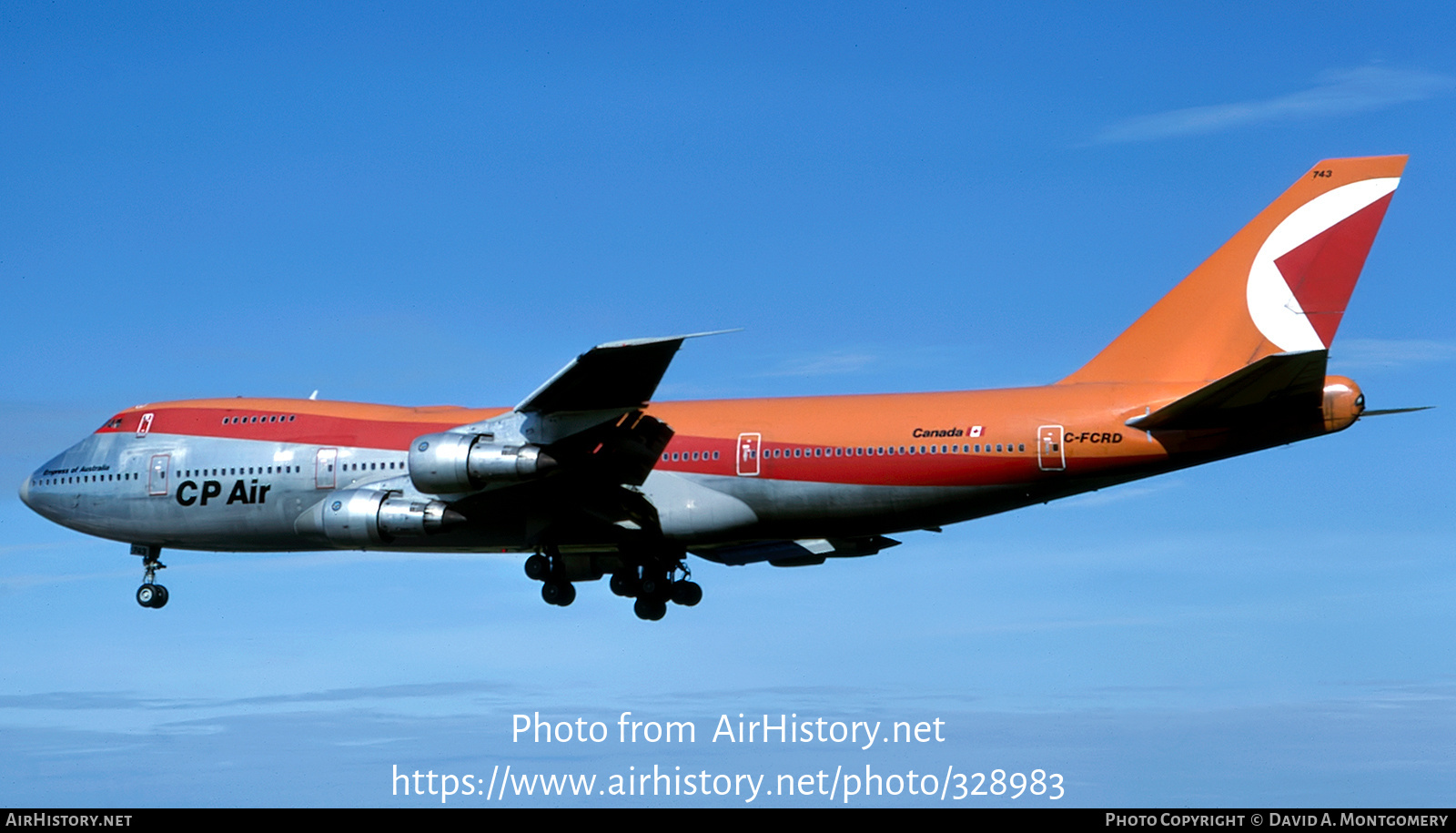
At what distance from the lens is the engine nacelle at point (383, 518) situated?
28.0 meters

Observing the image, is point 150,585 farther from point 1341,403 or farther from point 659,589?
point 1341,403

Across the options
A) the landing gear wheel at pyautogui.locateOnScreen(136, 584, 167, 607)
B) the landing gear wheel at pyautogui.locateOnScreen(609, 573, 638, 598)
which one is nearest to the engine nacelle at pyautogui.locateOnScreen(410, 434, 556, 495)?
the landing gear wheel at pyautogui.locateOnScreen(609, 573, 638, 598)

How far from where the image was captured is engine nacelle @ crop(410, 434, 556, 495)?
26.0 meters

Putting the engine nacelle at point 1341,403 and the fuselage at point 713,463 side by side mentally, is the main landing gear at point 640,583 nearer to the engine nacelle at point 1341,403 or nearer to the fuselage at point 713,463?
the fuselage at point 713,463

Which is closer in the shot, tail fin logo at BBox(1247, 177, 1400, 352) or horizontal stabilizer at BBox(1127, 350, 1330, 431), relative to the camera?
horizontal stabilizer at BBox(1127, 350, 1330, 431)

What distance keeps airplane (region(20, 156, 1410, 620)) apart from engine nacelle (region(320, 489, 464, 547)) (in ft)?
0.12

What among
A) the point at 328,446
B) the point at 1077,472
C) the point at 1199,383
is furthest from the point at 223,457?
the point at 1199,383

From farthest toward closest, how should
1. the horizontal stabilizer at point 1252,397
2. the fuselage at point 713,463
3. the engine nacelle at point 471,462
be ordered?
the engine nacelle at point 471,462 → the fuselage at point 713,463 → the horizontal stabilizer at point 1252,397

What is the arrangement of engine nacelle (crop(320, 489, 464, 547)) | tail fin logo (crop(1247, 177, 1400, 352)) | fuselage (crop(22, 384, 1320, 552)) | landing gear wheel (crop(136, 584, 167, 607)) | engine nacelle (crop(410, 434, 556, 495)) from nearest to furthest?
tail fin logo (crop(1247, 177, 1400, 352)) → fuselage (crop(22, 384, 1320, 552)) → engine nacelle (crop(410, 434, 556, 495)) → engine nacelle (crop(320, 489, 464, 547)) → landing gear wheel (crop(136, 584, 167, 607))

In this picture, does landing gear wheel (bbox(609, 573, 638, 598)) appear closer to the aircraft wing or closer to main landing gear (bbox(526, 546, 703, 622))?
main landing gear (bbox(526, 546, 703, 622))

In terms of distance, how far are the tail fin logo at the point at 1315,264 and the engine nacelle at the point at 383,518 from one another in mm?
14301

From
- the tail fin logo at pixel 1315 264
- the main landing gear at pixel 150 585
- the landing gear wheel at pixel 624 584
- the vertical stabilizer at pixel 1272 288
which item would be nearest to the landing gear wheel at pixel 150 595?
the main landing gear at pixel 150 585

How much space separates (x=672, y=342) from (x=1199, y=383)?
8763 mm

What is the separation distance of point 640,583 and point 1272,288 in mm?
12496
